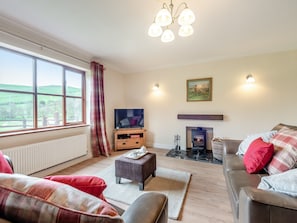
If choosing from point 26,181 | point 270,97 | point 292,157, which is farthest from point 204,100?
point 26,181

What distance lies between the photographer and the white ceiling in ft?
5.98

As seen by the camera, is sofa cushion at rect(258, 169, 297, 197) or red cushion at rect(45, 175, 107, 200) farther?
sofa cushion at rect(258, 169, 297, 197)

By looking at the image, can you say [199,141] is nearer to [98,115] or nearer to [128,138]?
[128,138]

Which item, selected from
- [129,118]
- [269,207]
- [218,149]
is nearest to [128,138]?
[129,118]

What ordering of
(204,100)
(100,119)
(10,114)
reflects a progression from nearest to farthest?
(10,114)
(100,119)
(204,100)

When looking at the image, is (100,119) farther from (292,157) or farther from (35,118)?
(292,157)

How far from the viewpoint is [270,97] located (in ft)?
11.0

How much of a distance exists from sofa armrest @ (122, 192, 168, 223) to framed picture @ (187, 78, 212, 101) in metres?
3.33

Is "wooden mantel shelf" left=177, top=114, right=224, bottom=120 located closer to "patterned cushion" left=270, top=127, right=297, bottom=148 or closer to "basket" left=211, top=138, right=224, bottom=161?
"basket" left=211, top=138, right=224, bottom=161

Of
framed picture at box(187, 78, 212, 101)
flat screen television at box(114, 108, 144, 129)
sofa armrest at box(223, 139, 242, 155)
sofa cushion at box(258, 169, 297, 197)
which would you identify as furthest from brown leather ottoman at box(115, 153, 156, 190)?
framed picture at box(187, 78, 212, 101)

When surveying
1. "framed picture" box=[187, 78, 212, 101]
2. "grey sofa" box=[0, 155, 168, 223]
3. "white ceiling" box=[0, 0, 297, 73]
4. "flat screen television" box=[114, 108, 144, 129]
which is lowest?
"grey sofa" box=[0, 155, 168, 223]

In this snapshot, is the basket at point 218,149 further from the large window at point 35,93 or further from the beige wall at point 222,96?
the large window at point 35,93

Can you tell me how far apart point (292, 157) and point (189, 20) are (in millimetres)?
1654

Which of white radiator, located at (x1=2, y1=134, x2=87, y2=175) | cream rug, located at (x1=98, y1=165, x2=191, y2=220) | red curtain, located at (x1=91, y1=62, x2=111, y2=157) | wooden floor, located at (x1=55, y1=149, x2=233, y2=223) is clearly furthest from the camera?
red curtain, located at (x1=91, y1=62, x2=111, y2=157)
